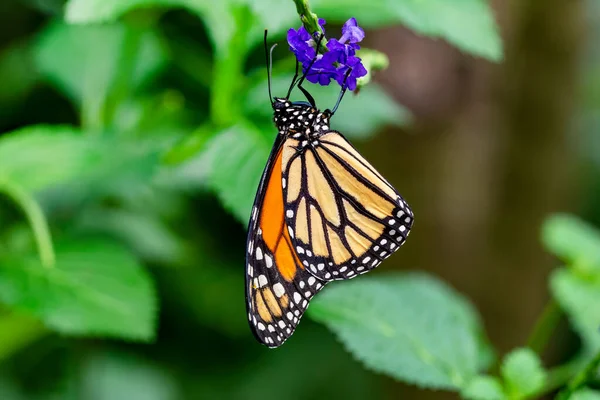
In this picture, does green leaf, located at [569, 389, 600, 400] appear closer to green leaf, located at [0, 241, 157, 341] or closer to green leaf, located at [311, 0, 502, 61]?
green leaf, located at [311, 0, 502, 61]

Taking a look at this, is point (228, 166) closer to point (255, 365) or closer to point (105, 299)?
point (105, 299)

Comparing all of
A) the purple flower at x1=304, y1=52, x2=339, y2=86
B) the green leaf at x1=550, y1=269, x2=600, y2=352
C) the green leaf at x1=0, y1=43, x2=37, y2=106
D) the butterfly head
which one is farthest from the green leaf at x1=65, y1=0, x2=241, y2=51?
the green leaf at x1=550, y1=269, x2=600, y2=352

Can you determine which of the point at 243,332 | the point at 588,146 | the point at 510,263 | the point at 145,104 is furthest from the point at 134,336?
the point at 588,146

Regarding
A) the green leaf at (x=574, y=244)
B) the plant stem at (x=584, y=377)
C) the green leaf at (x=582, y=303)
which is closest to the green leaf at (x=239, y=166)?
the plant stem at (x=584, y=377)

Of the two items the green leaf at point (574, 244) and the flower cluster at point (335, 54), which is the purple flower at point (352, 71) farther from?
the green leaf at point (574, 244)

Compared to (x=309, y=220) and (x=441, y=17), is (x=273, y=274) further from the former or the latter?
(x=441, y=17)
